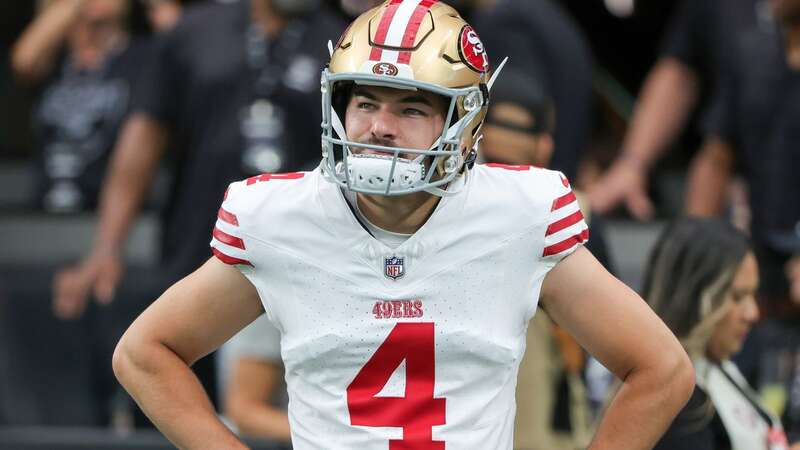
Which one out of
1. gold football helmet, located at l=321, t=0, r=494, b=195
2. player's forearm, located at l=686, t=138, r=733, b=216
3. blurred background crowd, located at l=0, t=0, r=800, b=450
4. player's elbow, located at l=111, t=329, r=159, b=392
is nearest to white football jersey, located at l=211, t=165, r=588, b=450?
gold football helmet, located at l=321, t=0, r=494, b=195

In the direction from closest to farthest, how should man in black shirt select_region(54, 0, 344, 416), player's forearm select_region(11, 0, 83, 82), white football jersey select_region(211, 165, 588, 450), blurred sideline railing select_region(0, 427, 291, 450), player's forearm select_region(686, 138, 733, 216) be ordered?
1. white football jersey select_region(211, 165, 588, 450)
2. blurred sideline railing select_region(0, 427, 291, 450)
3. man in black shirt select_region(54, 0, 344, 416)
4. player's forearm select_region(686, 138, 733, 216)
5. player's forearm select_region(11, 0, 83, 82)

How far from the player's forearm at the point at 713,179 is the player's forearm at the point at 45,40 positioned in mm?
2791

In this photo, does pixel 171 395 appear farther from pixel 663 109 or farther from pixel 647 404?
pixel 663 109

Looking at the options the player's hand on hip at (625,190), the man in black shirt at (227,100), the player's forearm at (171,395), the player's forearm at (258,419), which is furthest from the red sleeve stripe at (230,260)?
the player's hand on hip at (625,190)

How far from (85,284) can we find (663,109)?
2.27 meters

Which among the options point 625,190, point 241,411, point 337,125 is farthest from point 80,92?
point 337,125

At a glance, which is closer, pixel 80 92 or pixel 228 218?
pixel 228 218

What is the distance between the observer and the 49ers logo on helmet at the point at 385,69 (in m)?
3.06

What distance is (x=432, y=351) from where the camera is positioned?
3141mm

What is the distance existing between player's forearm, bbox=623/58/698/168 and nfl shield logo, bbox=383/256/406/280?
3158mm

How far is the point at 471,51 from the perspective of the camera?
316 centimetres

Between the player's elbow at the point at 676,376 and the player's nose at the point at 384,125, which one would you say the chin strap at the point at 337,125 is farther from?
the player's elbow at the point at 676,376

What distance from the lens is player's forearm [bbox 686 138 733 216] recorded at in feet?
19.3

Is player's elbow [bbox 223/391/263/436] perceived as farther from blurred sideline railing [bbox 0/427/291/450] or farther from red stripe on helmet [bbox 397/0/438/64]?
red stripe on helmet [bbox 397/0/438/64]
